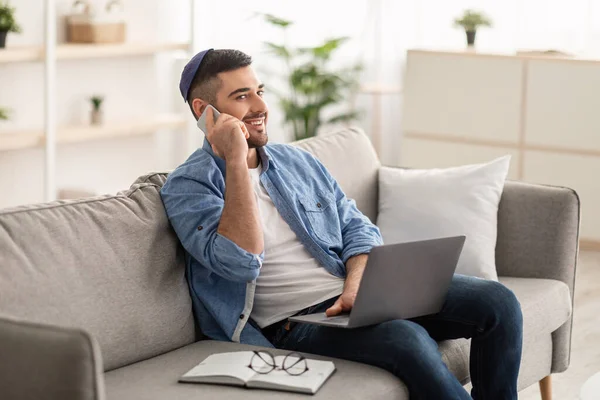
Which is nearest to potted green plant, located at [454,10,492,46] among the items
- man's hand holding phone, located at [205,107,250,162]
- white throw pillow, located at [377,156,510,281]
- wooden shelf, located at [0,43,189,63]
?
wooden shelf, located at [0,43,189,63]

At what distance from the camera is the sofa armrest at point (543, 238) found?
3.10 m

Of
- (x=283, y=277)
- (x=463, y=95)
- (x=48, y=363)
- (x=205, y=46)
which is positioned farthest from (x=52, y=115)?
(x=48, y=363)

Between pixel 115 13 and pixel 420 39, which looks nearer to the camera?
pixel 115 13

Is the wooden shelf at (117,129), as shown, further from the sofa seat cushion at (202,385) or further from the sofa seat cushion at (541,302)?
the sofa seat cushion at (202,385)

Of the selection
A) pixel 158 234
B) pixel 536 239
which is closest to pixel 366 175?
pixel 536 239

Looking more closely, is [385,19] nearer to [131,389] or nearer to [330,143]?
[330,143]

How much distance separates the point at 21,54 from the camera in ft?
15.6

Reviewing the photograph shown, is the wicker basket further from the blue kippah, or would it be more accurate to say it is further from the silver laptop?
the silver laptop

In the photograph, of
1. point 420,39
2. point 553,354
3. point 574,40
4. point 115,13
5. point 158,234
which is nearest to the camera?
point 158,234

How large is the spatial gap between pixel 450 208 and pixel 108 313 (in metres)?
1.29

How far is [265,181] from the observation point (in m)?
2.57

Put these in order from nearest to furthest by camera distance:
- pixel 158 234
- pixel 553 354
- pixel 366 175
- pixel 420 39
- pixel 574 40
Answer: pixel 158 234, pixel 553 354, pixel 366 175, pixel 574 40, pixel 420 39

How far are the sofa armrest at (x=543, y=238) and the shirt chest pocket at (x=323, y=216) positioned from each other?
2.47 feet

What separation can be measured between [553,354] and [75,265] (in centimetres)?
156
